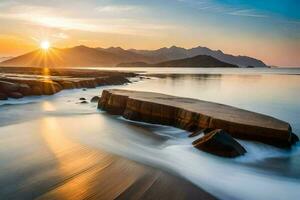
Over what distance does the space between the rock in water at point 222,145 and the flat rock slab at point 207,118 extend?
1.06 m

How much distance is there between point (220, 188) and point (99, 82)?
32.6m

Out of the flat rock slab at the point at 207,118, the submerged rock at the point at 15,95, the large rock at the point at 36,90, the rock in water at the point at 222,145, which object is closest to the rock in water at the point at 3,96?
the submerged rock at the point at 15,95

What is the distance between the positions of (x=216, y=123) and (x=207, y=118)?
47 centimetres

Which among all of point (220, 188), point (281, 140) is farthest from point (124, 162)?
point (281, 140)

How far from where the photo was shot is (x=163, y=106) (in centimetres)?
1224

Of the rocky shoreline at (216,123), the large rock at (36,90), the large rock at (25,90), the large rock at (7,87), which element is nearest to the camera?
the rocky shoreline at (216,123)

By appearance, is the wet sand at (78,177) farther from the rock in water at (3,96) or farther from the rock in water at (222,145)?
the rock in water at (3,96)

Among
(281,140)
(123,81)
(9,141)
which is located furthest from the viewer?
(123,81)

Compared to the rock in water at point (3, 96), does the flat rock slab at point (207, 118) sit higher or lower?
higher

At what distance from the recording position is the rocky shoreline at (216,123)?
27.0ft

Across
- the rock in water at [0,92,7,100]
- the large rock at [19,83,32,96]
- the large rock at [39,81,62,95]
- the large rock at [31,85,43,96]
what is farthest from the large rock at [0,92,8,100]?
the large rock at [39,81,62,95]

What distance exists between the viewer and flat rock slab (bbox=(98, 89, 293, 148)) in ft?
29.6

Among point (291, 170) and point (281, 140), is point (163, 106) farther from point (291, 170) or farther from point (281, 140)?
point (291, 170)

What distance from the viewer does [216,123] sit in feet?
32.0
